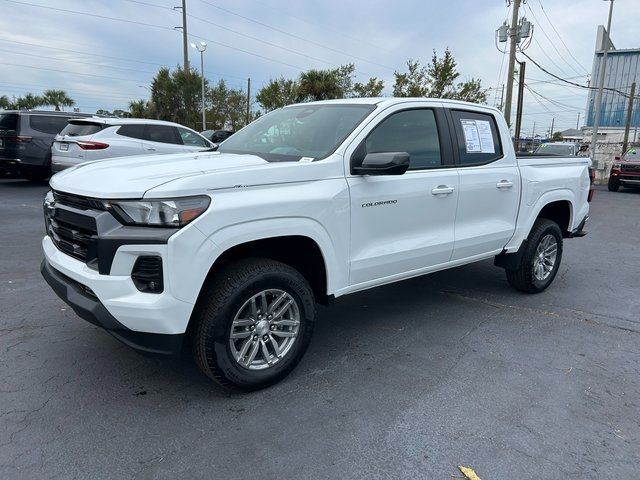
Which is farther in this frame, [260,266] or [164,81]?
[164,81]

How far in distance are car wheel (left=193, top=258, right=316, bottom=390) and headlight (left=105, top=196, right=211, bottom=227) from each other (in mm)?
460

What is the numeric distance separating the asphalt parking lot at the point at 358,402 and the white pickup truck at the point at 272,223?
40 cm

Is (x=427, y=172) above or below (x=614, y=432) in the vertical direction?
above

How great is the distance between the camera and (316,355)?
3697 mm

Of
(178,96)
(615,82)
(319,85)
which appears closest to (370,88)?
(319,85)

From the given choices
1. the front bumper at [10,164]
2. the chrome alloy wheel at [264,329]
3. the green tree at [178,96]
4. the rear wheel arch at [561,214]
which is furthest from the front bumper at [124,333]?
the green tree at [178,96]

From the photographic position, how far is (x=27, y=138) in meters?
11.5

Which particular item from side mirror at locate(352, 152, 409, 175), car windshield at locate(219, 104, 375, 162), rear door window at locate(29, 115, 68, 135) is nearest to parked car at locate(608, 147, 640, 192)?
car windshield at locate(219, 104, 375, 162)

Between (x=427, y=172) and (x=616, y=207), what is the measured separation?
40.3 ft

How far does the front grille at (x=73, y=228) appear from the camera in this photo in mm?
2730

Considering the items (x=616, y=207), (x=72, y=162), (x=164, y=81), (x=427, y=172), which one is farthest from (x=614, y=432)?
(x=164, y=81)

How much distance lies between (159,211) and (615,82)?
223 feet

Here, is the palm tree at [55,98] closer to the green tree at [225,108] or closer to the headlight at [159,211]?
the green tree at [225,108]

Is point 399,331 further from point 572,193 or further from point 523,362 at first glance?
point 572,193
